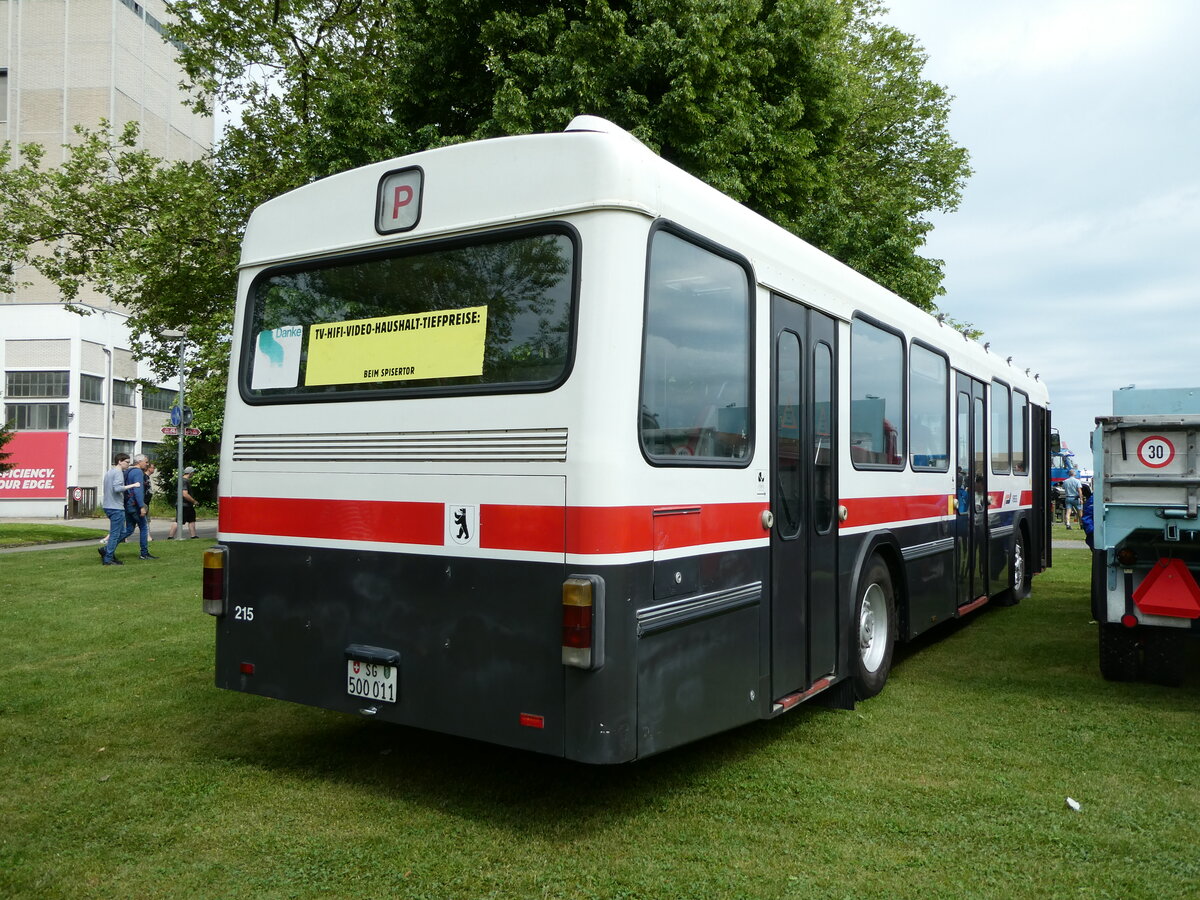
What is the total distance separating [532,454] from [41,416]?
4398 centimetres

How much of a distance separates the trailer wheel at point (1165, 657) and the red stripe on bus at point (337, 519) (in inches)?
211

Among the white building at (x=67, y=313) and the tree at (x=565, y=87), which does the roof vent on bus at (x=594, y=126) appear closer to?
the tree at (x=565, y=87)

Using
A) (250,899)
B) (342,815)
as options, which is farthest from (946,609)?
(250,899)

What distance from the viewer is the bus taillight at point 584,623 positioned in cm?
397

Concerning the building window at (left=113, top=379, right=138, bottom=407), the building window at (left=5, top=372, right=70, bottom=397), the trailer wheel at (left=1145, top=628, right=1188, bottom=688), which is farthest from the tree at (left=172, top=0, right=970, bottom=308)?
the building window at (left=113, top=379, right=138, bottom=407)

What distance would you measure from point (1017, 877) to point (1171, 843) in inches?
32.6

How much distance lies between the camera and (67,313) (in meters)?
41.0

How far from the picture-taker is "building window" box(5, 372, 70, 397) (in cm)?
4131

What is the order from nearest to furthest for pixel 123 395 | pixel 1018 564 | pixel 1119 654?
pixel 1119 654, pixel 1018 564, pixel 123 395

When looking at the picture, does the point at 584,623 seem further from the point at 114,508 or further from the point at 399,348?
the point at 114,508

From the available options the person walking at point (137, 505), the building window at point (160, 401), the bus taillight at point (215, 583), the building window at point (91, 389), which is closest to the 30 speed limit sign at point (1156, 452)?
the bus taillight at point (215, 583)

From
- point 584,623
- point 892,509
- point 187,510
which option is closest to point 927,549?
point 892,509

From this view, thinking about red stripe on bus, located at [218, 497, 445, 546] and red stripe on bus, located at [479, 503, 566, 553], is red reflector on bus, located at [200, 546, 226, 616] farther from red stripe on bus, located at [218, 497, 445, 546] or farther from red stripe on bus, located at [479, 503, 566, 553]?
red stripe on bus, located at [479, 503, 566, 553]

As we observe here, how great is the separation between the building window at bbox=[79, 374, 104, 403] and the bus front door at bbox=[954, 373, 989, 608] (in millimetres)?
41104
